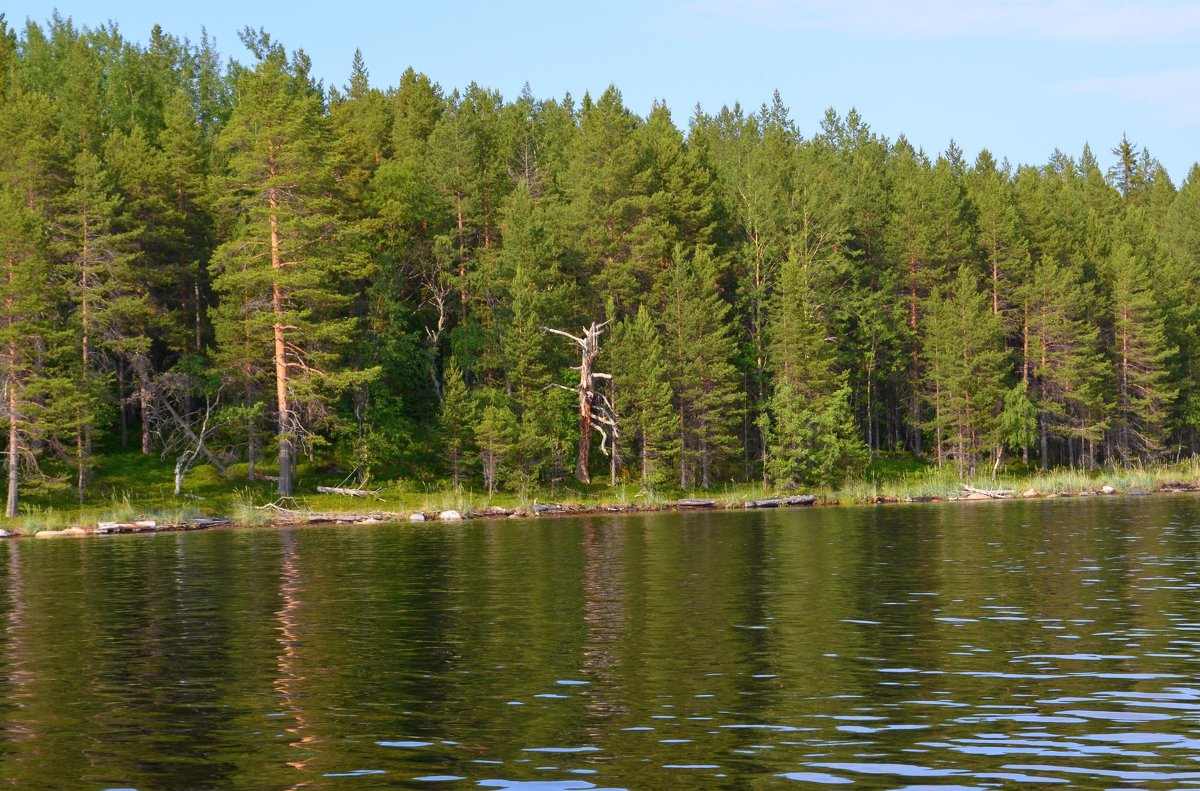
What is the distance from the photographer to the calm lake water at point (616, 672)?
42.6 feet

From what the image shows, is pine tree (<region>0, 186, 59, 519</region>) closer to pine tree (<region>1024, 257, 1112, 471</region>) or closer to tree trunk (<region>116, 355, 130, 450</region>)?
tree trunk (<region>116, 355, 130, 450</region>)

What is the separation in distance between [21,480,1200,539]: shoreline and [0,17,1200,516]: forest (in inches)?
173

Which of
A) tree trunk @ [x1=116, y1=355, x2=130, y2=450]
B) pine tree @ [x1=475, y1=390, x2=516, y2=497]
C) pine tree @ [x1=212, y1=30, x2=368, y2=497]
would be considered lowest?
pine tree @ [x1=475, y1=390, x2=516, y2=497]

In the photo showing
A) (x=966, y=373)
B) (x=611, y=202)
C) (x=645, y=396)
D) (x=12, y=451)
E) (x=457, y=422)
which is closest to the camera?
(x=12, y=451)

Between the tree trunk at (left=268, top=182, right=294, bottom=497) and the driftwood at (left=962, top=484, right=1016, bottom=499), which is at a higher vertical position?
the tree trunk at (left=268, top=182, right=294, bottom=497)

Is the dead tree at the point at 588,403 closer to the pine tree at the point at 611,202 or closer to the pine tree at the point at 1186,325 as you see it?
the pine tree at the point at 611,202

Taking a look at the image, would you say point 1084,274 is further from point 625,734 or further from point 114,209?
point 625,734

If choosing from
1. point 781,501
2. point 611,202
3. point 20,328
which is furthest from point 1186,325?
point 20,328

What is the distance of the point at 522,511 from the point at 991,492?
29.9m

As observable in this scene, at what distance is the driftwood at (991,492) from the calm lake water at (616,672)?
40639mm

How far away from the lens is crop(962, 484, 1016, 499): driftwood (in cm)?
7914

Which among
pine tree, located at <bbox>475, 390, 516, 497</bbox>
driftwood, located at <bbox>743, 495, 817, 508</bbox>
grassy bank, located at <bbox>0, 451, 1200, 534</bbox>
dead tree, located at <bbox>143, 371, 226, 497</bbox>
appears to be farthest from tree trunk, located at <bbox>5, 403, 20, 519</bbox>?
driftwood, located at <bbox>743, 495, 817, 508</bbox>

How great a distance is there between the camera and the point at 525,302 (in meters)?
76.8

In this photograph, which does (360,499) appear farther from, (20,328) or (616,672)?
(616,672)
